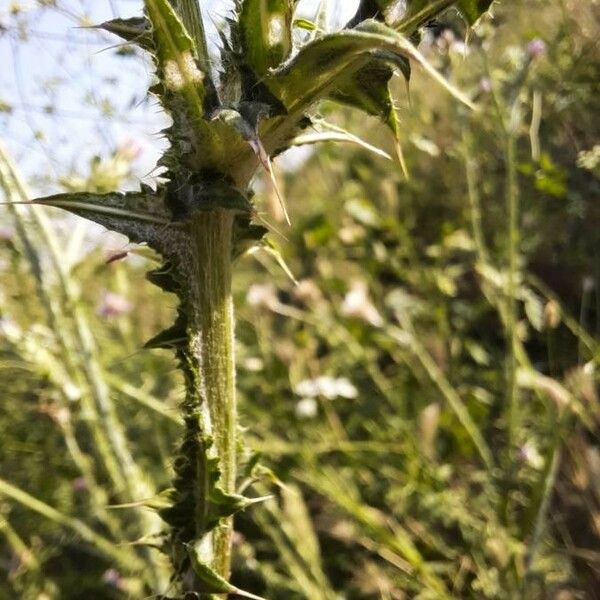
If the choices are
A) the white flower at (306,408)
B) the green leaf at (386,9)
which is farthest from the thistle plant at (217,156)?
the white flower at (306,408)

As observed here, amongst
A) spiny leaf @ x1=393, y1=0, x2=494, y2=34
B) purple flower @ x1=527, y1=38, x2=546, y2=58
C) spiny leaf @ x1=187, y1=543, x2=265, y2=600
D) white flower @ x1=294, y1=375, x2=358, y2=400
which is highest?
purple flower @ x1=527, y1=38, x2=546, y2=58

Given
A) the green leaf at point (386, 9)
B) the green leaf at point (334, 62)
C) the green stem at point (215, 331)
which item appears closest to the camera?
the green leaf at point (334, 62)

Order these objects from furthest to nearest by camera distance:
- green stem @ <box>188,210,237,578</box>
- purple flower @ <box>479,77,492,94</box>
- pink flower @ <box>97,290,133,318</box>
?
A: pink flower @ <box>97,290,133,318</box> < purple flower @ <box>479,77,492,94</box> < green stem @ <box>188,210,237,578</box>

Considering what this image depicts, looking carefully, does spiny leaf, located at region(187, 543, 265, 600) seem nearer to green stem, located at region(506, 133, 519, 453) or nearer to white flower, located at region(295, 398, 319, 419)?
green stem, located at region(506, 133, 519, 453)

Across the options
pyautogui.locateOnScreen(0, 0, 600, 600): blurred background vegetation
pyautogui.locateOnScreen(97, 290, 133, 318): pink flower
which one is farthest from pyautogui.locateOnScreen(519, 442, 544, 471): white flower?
pyautogui.locateOnScreen(97, 290, 133, 318): pink flower

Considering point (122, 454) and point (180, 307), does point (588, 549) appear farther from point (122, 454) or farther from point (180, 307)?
point (180, 307)

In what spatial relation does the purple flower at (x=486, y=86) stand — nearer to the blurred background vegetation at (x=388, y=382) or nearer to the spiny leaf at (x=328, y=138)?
the blurred background vegetation at (x=388, y=382)

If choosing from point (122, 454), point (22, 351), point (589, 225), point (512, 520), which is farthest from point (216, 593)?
point (589, 225)

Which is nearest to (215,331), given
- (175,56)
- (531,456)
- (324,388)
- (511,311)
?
(175,56)
